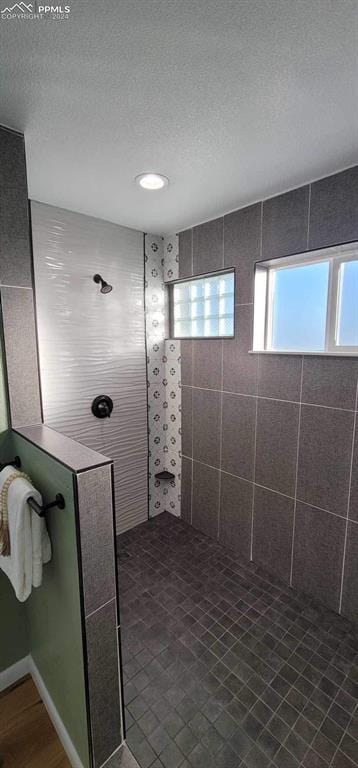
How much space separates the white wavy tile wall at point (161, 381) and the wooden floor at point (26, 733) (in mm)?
1376

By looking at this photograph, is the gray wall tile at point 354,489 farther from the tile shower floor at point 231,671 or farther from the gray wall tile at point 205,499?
the gray wall tile at point 205,499

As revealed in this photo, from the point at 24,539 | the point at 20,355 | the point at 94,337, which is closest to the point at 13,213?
the point at 20,355

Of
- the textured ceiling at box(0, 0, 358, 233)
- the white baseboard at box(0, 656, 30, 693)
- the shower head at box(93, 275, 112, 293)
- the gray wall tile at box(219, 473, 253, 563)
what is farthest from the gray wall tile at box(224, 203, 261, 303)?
the white baseboard at box(0, 656, 30, 693)

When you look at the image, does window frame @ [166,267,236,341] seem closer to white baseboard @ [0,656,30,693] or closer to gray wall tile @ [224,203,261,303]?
gray wall tile @ [224,203,261,303]

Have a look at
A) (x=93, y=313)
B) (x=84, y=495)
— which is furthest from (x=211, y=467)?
(x=84, y=495)

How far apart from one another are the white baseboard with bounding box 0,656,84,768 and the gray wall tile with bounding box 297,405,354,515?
1427mm

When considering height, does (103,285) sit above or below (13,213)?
below

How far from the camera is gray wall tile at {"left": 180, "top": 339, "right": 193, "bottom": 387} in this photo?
2.40 metres

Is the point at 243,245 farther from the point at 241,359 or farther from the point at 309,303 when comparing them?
the point at 241,359

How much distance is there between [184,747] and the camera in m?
1.14

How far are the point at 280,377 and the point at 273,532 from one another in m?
0.96

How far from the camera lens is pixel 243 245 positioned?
6.44 feet

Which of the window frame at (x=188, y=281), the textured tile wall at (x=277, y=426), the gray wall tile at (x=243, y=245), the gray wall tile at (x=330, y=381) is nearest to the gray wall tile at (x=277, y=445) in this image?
the textured tile wall at (x=277, y=426)

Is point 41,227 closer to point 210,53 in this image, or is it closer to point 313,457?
point 210,53
